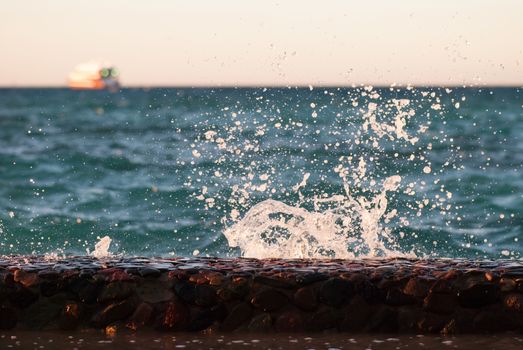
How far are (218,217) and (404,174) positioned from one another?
6.20m

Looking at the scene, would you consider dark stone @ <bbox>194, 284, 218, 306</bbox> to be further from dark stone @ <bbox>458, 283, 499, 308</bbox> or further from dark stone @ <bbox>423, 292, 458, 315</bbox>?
dark stone @ <bbox>458, 283, 499, 308</bbox>

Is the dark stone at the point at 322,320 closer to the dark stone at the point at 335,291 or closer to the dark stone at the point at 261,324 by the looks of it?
the dark stone at the point at 335,291

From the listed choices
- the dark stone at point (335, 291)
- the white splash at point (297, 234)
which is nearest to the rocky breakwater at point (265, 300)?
the dark stone at point (335, 291)

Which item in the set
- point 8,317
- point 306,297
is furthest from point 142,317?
point 306,297

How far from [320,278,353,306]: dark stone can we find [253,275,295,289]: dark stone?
8.5 inches

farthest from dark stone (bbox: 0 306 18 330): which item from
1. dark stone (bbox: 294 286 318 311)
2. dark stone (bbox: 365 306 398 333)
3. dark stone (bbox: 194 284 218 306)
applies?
dark stone (bbox: 365 306 398 333)

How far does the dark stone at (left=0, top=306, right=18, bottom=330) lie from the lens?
7793mm

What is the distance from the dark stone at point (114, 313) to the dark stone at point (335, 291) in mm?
1291

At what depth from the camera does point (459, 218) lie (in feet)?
54.2

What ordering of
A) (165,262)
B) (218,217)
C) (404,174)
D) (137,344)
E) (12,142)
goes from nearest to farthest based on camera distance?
(137,344) < (165,262) < (218,217) < (404,174) < (12,142)

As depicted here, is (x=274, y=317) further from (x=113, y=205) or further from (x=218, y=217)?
(x=113, y=205)

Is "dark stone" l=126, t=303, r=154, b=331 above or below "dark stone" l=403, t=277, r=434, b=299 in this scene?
below

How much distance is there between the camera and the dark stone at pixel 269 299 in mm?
7668

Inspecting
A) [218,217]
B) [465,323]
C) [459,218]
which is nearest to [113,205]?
[218,217]
